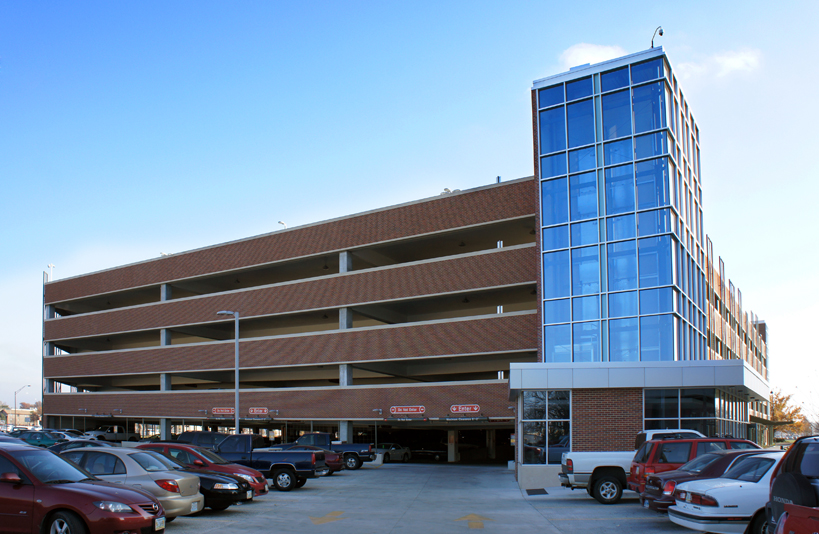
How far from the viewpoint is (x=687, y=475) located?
1416 cm

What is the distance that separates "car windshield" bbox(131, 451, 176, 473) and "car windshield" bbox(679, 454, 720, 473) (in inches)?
443

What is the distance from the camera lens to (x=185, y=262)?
5519cm

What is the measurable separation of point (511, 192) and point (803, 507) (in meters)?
33.2

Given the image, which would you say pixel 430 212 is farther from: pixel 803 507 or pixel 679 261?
pixel 803 507

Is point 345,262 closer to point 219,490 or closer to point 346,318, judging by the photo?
point 346,318

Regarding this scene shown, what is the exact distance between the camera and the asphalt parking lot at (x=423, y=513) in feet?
48.3

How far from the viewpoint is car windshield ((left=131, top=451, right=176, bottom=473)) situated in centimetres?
1495

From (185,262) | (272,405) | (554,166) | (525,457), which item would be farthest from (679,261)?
(185,262)

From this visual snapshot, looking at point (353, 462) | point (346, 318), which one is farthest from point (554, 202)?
point (353, 462)

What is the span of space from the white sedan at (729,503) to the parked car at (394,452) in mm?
31646

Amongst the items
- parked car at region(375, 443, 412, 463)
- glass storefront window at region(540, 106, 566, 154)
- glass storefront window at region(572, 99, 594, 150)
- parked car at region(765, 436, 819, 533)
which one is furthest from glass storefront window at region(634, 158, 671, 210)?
parked car at region(765, 436, 819, 533)

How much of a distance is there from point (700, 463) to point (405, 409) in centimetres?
2781

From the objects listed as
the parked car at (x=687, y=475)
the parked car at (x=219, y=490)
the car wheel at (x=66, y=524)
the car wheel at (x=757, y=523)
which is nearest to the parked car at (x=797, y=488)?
the car wheel at (x=757, y=523)

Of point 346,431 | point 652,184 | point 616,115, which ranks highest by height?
point 616,115
